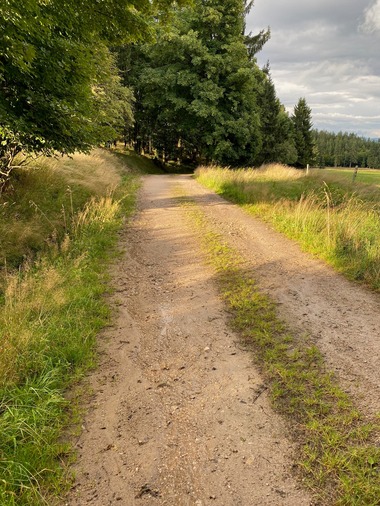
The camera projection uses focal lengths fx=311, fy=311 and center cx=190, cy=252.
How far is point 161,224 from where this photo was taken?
9094 millimetres

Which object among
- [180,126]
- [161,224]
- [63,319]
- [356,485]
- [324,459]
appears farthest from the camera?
[180,126]

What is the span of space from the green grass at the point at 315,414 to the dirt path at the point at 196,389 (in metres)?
0.14

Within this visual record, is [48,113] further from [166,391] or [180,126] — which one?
[180,126]

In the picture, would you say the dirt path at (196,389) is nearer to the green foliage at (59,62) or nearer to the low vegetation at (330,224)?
the low vegetation at (330,224)

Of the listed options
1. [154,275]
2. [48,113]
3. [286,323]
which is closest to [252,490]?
[286,323]

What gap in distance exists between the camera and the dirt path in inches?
87.2

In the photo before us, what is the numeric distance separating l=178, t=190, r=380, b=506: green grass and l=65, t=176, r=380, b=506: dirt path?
0.46 ft

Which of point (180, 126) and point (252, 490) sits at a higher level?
point (180, 126)

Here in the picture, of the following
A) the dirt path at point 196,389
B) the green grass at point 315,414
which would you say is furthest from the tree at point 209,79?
the green grass at point 315,414

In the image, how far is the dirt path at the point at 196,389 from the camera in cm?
221

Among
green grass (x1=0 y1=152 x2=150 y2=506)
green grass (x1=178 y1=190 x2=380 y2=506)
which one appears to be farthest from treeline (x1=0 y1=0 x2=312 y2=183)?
green grass (x1=178 y1=190 x2=380 y2=506)

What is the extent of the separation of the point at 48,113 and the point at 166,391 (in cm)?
516

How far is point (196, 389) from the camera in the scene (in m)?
3.08

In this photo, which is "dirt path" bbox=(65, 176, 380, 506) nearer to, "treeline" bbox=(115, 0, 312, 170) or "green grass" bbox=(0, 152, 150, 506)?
"green grass" bbox=(0, 152, 150, 506)
